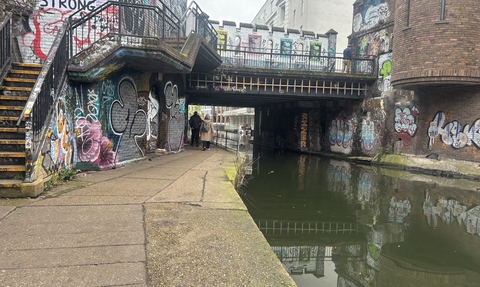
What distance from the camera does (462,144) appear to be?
14039 millimetres

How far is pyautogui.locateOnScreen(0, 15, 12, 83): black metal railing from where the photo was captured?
7.24 meters

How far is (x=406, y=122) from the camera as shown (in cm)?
1652

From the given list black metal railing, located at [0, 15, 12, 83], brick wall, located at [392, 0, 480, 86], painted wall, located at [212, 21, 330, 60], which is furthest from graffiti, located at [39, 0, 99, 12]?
painted wall, located at [212, 21, 330, 60]

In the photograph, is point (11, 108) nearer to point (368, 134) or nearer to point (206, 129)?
point (206, 129)

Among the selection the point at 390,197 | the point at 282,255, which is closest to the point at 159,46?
the point at 282,255

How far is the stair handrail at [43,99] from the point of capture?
5.34 m

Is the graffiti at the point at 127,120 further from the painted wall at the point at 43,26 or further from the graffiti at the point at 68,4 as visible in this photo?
the graffiti at the point at 68,4

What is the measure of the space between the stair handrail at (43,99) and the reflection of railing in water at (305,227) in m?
4.49

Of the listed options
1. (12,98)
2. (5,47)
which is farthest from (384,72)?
(12,98)

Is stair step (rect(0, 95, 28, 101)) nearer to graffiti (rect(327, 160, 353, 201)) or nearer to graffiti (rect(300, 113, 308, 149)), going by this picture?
graffiti (rect(327, 160, 353, 201))

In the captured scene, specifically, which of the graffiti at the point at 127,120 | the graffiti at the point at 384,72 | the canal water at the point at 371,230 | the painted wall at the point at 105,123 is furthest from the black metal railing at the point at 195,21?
the graffiti at the point at 384,72

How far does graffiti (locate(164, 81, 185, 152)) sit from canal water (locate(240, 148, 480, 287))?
4.50 meters

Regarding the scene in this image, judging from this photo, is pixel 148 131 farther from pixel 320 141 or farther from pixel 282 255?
pixel 320 141

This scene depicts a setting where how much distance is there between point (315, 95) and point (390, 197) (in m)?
9.98
